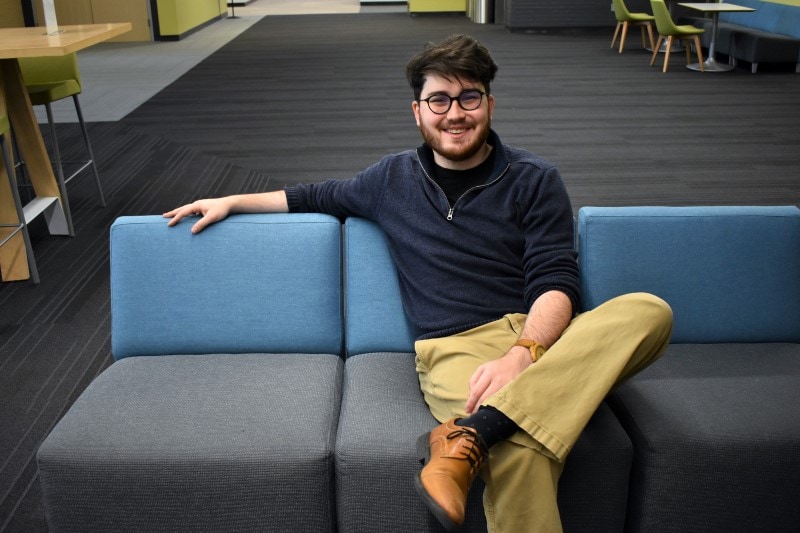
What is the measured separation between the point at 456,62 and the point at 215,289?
34.4 inches

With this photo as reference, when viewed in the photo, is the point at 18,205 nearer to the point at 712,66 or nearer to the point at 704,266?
the point at 704,266

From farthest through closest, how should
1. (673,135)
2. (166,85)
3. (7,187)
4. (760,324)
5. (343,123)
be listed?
(166,85) < (343,123) < (673,135) < (7,187) < (760,324)

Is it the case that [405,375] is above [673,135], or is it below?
above

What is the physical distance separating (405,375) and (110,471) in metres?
0.73

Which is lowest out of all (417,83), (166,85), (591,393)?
(166,85)

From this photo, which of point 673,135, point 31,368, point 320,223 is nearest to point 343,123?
point 673,135

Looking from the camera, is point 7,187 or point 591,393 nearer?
point 591,393

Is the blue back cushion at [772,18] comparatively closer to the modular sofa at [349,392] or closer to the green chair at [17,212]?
the modular sofa at [349,392]

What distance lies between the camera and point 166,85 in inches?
348

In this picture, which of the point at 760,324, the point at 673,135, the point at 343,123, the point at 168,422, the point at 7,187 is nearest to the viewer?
the point at 168,422

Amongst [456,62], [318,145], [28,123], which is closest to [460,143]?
[456,62]

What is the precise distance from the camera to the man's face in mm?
2070

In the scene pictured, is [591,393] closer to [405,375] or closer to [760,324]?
[405,375]

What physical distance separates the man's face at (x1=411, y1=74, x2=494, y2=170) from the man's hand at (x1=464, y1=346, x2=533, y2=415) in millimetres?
545
